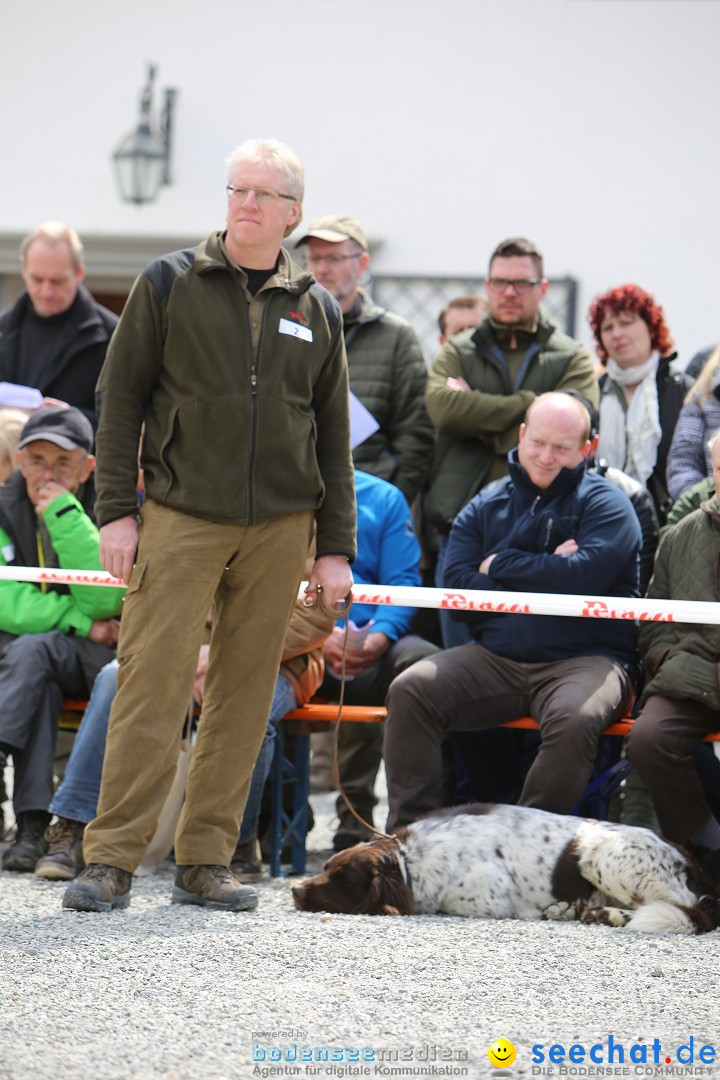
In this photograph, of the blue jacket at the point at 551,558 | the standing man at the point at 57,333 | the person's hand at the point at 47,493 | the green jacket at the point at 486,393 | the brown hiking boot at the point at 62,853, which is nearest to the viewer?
the brown hiking boot at the point at 62,853

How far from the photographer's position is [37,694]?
529 centimetres

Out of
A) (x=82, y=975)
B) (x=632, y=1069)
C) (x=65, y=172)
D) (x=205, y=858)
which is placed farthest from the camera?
(x=65, y=172)

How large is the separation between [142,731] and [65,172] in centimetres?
617

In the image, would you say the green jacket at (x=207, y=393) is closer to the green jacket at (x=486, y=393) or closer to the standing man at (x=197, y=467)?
the standing man at (x=197, y=467)

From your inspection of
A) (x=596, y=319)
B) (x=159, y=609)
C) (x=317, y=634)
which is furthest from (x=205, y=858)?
(x=596, y=319)

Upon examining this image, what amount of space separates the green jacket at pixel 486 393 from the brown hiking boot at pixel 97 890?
8.01 feet

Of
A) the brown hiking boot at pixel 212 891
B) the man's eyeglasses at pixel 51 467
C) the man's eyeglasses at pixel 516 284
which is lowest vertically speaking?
the brown hiking boot at pixel 212 891

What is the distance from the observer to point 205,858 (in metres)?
4.28

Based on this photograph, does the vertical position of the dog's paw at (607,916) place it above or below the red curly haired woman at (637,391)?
below

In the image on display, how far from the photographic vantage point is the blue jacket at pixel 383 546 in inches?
232

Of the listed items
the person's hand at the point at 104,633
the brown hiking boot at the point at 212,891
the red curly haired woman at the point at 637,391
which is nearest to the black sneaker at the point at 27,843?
the person's hand at the point at 104,633

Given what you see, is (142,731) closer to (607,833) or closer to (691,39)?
(607,833)

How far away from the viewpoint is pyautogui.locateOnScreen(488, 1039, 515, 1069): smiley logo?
9.65 feet

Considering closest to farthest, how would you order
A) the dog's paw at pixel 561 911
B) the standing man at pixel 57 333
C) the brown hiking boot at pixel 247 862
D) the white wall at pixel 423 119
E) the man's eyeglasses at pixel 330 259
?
the dog's paw at pixel 561 911
the brown hiking boot at pixel 247 862
the man's eyeglasses at pixel 330 259
the standing man at pixel 57 333
the white wall at pixel 423 119
